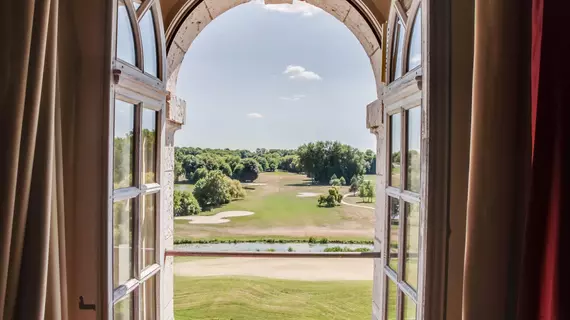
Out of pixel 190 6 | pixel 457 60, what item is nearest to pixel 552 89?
pixel 457 60

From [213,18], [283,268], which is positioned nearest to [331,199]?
[283,268]

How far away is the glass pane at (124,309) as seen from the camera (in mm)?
1188

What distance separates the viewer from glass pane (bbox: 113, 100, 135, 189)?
1213 millimetres

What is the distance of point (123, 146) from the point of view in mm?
1286

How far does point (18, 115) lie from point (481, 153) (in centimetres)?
96

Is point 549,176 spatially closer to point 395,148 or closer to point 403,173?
point 403,173

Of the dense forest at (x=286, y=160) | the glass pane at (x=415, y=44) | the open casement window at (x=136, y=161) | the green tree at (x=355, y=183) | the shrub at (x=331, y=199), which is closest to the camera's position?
the open casement window at (x=136, y=161)

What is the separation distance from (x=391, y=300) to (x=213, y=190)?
4.21 metres

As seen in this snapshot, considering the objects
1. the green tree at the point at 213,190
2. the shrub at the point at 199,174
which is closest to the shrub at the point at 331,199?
the green tree at the point at 213,190

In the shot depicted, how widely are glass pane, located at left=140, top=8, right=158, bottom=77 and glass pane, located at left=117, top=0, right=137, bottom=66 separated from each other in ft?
0.32

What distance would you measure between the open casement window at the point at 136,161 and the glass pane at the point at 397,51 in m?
1.00

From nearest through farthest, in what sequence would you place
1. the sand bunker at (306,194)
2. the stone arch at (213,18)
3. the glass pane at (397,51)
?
1. the glass pane at (397,51)
2. the stone arch at (213,18)
3. the sand bunker at (306,194)

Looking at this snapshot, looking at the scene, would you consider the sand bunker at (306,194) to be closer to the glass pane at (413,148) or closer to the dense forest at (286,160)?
the dense forest at (286,160)

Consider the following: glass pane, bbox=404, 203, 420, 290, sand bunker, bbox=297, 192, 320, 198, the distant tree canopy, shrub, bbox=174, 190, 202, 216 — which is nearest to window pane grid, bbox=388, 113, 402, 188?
glass pane, bbox=404, 203, 420, 290
